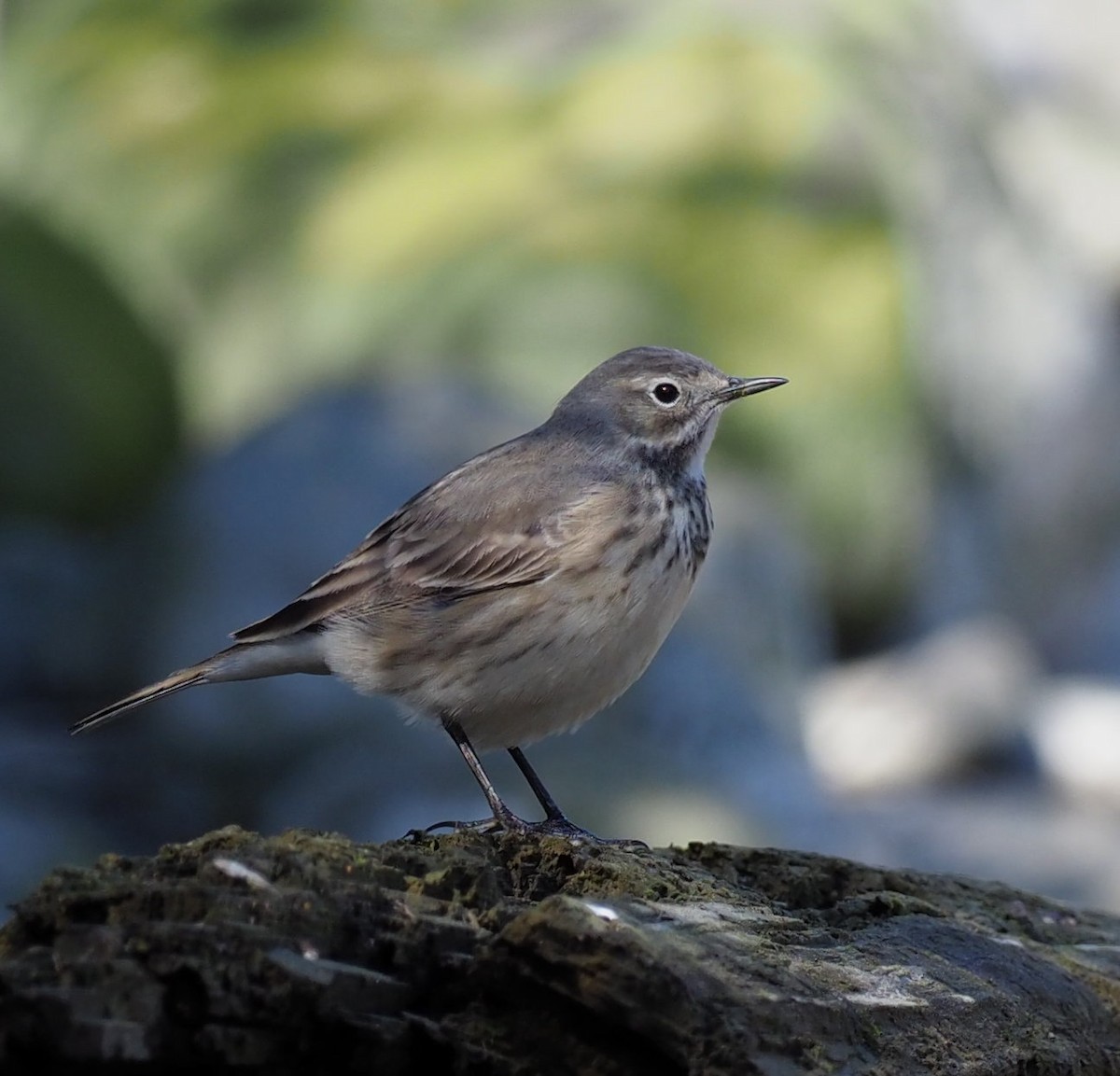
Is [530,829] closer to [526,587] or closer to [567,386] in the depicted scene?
[526,587]

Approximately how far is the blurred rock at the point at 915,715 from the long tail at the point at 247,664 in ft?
22.6

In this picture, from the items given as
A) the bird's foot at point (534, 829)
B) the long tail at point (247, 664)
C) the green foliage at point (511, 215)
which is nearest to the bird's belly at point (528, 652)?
the long tail at point (247, 664)

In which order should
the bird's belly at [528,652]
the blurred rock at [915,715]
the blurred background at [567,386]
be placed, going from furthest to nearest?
the blurred rock at [915,715] < the blurred background at [567,386] < the bird's belly at [528,652]

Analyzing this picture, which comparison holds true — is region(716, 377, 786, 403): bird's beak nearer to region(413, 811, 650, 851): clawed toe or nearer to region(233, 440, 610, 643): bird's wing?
region(233, 440, 610, 643): bird's wing

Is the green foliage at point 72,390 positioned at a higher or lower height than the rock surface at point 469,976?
higher

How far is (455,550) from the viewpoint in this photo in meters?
5.64

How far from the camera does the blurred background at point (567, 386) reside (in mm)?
9898

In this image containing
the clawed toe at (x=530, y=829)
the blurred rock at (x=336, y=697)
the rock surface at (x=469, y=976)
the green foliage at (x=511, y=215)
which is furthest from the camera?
the green foliage at (x=511, y=215)

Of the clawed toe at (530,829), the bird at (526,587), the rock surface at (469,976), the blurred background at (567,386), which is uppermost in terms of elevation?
the blurred background at (567,386)

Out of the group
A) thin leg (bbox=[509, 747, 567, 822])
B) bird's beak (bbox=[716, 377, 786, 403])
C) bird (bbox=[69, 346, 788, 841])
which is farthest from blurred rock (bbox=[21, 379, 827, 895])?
bird's beak (bbox=[716, 377, 786, 403])

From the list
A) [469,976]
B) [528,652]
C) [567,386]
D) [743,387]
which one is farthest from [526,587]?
[567,386]

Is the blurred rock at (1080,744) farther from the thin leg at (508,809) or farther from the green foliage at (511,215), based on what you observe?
the thin leg at (508,809)

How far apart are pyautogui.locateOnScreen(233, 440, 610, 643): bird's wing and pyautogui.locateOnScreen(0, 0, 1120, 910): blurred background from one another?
323 cm

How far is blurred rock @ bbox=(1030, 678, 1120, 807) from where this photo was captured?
12492 mm
